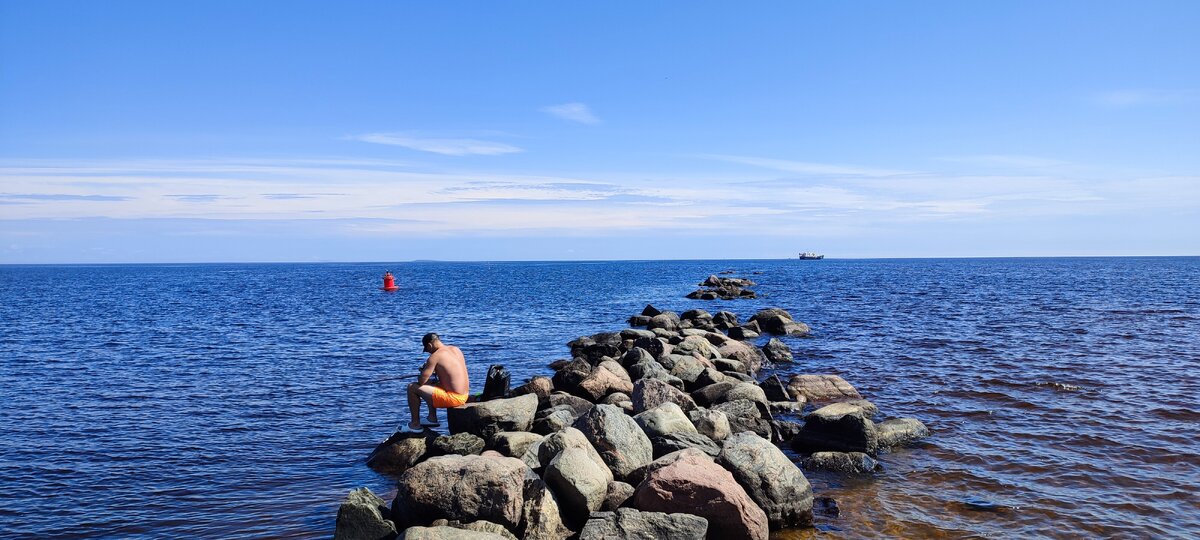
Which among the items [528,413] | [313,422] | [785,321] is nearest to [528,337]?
[785,321]

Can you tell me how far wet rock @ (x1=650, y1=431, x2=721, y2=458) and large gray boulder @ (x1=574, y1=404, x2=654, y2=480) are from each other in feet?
0.77

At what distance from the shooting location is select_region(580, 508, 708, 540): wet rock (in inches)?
326

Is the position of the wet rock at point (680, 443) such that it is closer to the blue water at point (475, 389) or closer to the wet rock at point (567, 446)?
the wet rock at point (567, 446)

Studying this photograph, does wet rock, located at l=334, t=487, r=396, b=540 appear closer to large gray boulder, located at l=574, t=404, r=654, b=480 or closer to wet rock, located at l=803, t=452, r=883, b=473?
large gray boulder, located at l=574, t=404, r=654, b=480

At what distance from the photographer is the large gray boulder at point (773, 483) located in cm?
954

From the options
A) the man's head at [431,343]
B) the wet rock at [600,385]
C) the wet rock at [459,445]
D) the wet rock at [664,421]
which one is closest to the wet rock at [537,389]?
the wet rock at [600,385]

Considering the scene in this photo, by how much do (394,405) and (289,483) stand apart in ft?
18.5

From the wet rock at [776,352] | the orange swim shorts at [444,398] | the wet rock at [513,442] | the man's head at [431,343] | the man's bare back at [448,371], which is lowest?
the wet rock at [776,352]

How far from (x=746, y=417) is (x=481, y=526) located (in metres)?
6.84

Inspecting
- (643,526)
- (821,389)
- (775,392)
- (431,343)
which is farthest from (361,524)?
(821,389)

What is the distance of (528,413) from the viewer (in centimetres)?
1259

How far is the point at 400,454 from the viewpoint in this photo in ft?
39.7

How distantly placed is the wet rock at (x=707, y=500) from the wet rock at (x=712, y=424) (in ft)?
10.9

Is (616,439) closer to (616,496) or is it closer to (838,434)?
(616,496)
